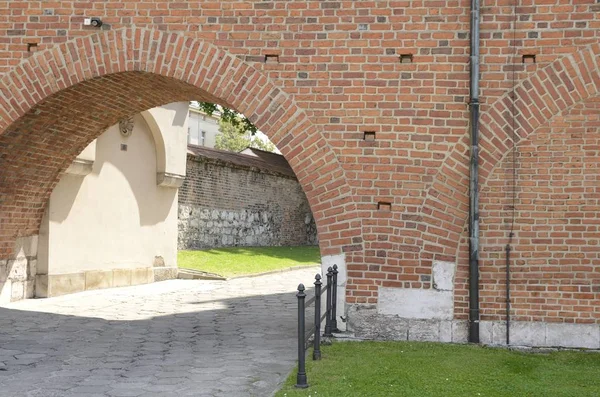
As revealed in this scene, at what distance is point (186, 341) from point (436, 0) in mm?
4613

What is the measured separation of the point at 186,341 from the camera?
26.2 ft

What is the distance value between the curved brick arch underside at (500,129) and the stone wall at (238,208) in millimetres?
13371

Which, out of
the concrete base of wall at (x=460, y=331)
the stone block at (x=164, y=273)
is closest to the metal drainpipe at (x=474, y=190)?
the concrete base of wall at (x=460, y=331)

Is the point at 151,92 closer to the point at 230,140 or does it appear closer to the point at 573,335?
the point at 573,335

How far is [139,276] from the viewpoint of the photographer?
14523mm

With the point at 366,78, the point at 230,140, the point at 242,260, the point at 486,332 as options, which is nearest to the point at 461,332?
the point at 486,332

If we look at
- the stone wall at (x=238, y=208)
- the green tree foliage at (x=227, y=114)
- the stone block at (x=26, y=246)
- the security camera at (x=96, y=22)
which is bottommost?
the stone block at (x=26, y=246)

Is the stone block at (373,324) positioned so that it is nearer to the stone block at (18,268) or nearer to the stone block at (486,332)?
the stone block at (486,332)

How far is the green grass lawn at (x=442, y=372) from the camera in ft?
18.0

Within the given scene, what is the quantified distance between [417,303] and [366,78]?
2486mm

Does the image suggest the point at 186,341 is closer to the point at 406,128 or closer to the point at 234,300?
the point at 406,128

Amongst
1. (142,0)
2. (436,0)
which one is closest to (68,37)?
(142,0)

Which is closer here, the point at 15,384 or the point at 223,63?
the point at 15,384

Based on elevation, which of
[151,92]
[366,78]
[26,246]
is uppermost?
[151,92]
